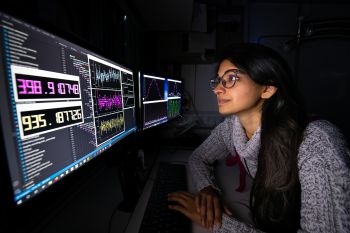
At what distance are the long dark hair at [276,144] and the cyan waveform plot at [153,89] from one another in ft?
1.67

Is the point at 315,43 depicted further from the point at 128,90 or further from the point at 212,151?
the point at 128,90

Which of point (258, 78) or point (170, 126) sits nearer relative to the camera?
point (258, 78)

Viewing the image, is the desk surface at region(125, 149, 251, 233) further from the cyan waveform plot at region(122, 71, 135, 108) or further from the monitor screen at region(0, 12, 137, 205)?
the cyan waveform plot at region(122, 71, 135, 108)

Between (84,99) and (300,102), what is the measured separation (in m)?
0.82

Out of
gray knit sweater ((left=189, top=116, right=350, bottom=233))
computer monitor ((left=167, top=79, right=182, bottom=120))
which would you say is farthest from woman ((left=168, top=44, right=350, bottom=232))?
computer monitor ((left=167, top=79, right=182, bottom=120))

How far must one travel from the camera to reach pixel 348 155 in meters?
0.61

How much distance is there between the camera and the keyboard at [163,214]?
1.82 feet

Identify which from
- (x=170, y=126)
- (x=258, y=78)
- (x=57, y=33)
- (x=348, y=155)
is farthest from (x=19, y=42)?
(x=170, y=126)

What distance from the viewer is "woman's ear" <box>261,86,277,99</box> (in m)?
0.83

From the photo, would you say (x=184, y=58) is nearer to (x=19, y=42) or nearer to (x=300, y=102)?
(x=300, y=102)

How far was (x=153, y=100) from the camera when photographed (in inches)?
48.2

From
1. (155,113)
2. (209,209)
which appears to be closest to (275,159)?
(209,209)

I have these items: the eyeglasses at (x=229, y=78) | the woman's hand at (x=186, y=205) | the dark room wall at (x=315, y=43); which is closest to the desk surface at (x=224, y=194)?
the woman's hand at (x=186, y=205)

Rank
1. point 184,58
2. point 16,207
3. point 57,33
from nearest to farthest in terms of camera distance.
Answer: point 16,207 → point 57,33 → point 184,58
